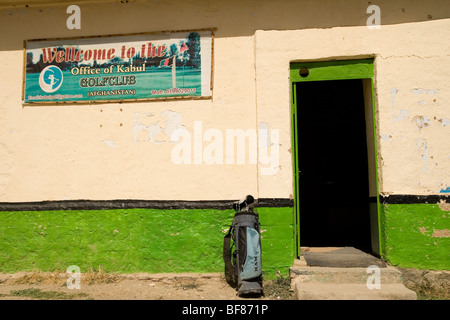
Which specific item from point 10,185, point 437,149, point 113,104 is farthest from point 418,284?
point 10,185

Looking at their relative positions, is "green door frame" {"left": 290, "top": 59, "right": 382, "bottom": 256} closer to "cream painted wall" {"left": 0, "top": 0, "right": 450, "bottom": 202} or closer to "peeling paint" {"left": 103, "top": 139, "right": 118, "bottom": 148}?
"cream painted wall" {"left": 0, "top": 0, "right": 450, "bottom": 202}

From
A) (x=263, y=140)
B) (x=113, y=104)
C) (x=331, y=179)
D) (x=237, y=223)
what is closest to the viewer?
(x=237, y=223)

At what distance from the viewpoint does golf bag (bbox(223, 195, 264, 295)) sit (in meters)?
4.70

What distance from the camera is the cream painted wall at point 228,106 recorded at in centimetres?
515

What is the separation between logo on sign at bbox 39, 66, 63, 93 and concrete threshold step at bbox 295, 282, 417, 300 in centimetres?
479

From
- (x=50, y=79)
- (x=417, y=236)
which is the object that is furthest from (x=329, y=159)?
(x=50, y=79)

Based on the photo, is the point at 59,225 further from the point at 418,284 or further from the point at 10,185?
the point at 418,284

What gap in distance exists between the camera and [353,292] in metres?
4.45

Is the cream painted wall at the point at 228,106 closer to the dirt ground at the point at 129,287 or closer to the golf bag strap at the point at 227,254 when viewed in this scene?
the golf bag strap at the point at 227,254

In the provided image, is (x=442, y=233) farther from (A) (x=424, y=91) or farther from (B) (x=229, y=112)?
(B) (x=229, y=112)

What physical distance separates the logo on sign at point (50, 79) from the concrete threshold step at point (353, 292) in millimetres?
4786

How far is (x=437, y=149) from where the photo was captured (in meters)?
5.10

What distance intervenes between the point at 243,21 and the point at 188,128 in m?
1.85

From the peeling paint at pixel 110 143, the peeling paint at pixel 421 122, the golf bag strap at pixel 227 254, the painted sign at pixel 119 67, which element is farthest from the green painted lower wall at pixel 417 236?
the peeling paint at pixel 110 143
